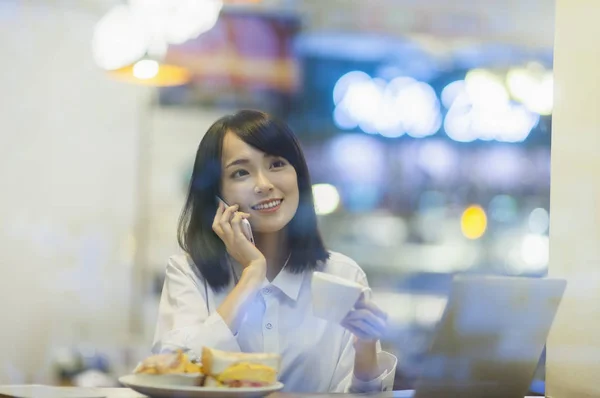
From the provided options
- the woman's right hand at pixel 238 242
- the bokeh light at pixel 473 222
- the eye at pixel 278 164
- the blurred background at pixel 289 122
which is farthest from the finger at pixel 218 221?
the bokeh light at pixel 473 222

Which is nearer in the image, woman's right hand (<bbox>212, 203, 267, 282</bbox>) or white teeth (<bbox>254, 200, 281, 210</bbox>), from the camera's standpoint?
woman's right hand (<bbox>212, 203, 267, 282</bbox>)

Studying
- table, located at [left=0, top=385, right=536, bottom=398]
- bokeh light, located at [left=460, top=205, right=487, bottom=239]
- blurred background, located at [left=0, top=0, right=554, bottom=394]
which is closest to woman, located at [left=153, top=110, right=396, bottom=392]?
table, located at [left=0, top=385, right=536, bottom=398]

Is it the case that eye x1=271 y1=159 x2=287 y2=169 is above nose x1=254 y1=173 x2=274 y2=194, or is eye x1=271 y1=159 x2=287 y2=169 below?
above

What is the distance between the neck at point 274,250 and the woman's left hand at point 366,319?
0.42m

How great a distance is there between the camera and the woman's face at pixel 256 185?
4.33 ft

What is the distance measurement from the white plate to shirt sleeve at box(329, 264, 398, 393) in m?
Result: 0.20

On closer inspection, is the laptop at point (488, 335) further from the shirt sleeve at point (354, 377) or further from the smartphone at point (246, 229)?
the smartphone at point (246, 229)

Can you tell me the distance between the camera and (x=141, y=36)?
303 centimetres

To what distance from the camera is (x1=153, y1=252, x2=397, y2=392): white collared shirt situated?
124 cm

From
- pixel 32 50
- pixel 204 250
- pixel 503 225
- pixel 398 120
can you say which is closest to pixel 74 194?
pixel 32 50

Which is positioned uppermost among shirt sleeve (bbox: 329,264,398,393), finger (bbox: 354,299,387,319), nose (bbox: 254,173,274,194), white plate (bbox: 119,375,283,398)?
nose (bbox: 254,173,274,194)

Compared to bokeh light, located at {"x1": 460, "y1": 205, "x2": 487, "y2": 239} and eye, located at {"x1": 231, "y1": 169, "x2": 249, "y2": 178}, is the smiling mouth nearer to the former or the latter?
eye, located at {"x1": 231, "y1": 169, "x2": 249, "y2": 178}

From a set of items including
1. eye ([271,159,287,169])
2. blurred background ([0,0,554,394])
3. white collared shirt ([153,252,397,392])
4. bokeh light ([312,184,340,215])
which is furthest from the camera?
bokeh light ([312,184,340,215])

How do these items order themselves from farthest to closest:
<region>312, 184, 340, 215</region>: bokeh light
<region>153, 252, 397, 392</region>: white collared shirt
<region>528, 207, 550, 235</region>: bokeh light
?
<region>528, 207, 550, 235</region>: bokeh light
<region>312, 184, 340, 215</region>: bokeh light
<region>153, 252, 397, 392</region>: white collared shirt
